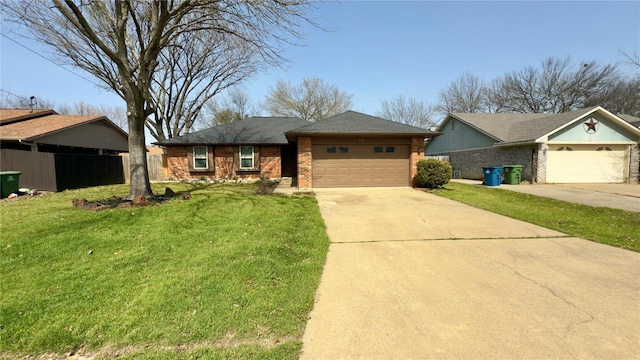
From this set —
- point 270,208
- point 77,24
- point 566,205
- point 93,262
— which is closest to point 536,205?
point 566,205

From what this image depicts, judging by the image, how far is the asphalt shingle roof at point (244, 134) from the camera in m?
16.4

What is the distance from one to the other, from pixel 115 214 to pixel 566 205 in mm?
12877

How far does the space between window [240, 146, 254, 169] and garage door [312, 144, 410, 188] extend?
5.61 metres

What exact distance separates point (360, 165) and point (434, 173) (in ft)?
10.7

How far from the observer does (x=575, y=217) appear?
723 centimetres

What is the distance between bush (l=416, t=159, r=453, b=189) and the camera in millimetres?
12070

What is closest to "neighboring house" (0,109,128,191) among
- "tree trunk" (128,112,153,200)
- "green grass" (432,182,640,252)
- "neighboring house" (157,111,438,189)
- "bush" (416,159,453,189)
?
"tree trunk" (128,112,153,200)

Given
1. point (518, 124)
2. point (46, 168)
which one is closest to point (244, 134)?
point (46, 168)

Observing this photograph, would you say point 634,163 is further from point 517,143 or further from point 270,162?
point 270,162

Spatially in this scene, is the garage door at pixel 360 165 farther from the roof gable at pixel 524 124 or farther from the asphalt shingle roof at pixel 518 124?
the asphalt shingle roof at pixel 518 124

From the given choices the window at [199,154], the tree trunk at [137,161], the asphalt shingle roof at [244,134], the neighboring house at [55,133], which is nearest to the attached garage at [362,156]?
the asphalt shingle roof at [244,134]

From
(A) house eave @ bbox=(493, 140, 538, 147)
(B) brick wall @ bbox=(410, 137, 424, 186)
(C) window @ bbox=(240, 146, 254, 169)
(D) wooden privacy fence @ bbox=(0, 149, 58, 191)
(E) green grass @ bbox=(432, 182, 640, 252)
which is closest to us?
(E) green grass @ bbox=(432, 182, 640, 252)

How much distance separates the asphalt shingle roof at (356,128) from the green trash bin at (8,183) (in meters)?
10.6

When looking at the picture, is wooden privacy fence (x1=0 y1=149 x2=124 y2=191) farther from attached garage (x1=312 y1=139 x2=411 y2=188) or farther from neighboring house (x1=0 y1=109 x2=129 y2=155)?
attached garage (x1=312 y1=139 x2=411 y2=188)
